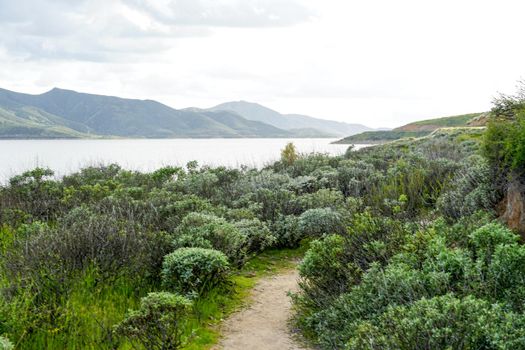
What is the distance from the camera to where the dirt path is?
22.2 feet

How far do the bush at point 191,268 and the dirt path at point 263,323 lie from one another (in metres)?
0.80

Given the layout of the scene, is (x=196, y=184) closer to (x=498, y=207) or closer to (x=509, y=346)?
(x=498, y=207)

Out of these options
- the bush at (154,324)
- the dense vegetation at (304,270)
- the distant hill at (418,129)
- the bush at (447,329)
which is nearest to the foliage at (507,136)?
the dense vegetation at (304,270)

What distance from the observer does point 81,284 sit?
7.49m

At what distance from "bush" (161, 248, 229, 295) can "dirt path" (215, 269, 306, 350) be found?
80 centimetres

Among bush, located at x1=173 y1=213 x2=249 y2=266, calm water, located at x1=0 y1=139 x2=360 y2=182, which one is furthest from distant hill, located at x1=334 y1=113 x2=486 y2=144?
bush, located at x1=173 y1=213 x2=249 y2=266

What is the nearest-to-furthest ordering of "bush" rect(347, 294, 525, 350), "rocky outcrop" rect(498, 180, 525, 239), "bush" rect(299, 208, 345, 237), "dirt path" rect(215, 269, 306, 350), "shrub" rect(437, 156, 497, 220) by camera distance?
"bush" rect(347, 294, 525, 350), "dirt path" rect(215, 269, 306, 350), "rocky outcrop" rect(498, 180, 525, 239), "shrub" rect(437, 156, 497, 220), "bush" rect(299, 208, 345, 237)

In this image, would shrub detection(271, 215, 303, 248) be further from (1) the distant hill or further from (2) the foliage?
(1) the distant hill

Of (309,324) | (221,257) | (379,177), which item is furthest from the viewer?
(379,177)

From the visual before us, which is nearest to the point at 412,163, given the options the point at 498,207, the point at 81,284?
the point at 498,207

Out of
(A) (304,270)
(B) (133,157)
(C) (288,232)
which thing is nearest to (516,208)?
(A) (304,270)

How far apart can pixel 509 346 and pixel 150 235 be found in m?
6.49

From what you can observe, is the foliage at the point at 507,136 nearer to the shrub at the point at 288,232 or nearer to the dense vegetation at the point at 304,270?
the dense vegetation at the point at 304,270

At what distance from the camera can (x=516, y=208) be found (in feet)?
25.6
